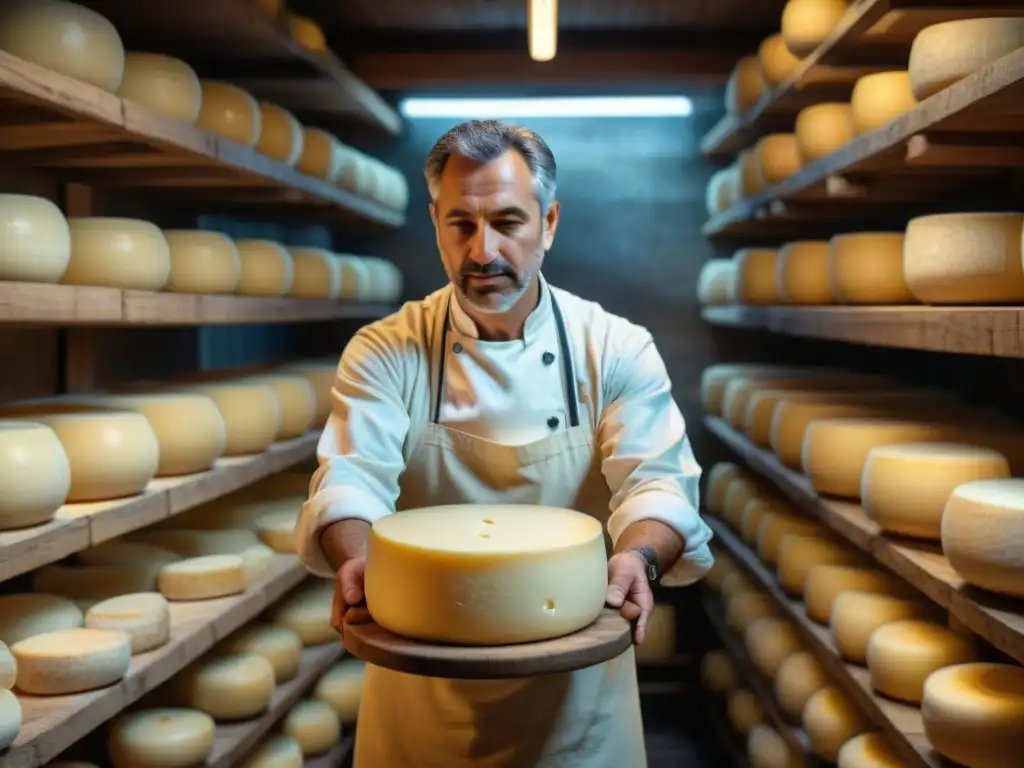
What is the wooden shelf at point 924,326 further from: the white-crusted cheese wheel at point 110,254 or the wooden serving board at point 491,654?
the white-crusted cheese wheel at point 110,254

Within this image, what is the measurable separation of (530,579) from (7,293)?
3.12ft

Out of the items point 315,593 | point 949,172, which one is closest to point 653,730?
point 315,593

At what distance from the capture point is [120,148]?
2.45 metres

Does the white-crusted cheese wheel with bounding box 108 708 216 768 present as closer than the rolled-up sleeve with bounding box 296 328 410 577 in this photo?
No

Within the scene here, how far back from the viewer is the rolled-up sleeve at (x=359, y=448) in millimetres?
1778

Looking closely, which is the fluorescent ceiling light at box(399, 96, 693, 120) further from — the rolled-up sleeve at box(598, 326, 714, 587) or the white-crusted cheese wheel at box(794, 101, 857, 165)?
the rolled-up sleeve at box(598, 326, 714, 587)

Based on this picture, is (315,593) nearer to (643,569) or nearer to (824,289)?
(824,289)

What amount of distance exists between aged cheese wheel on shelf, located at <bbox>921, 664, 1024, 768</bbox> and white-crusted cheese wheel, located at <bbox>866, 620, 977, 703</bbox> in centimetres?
21

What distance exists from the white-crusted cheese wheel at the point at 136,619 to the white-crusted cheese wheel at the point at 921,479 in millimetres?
1441

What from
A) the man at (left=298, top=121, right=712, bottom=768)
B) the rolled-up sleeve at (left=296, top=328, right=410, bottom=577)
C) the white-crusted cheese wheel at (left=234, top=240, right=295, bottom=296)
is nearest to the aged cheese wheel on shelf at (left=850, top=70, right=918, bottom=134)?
the man at (left=298, top=121, right=712, bottom=768)

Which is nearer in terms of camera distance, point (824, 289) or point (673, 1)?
point (824, 289)

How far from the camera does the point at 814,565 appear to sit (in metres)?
2.92

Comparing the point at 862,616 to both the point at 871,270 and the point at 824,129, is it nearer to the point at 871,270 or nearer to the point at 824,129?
the point at 871,270

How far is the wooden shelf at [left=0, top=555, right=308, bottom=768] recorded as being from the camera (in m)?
1.79
